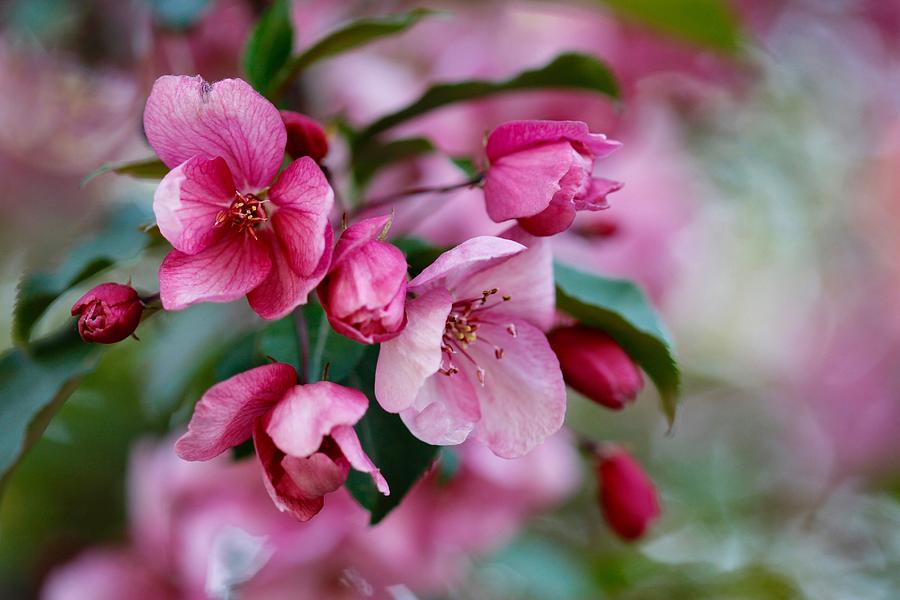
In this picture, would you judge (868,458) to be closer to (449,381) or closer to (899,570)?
(899,570)

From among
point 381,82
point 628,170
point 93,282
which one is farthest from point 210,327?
point 628,170

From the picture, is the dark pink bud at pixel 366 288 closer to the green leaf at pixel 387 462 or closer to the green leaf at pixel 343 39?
the green leaf at pixel 387 462

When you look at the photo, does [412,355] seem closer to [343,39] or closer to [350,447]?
[350,447]

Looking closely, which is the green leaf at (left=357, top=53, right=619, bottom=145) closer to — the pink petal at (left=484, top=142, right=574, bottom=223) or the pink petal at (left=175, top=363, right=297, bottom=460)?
the pink petal at (left=484, top=142, right=574, bottom=223)

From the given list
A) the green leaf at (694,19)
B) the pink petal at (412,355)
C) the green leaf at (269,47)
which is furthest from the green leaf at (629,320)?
the green leaf at (694,19)

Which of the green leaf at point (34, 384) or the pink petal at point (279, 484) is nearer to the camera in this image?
the pink petal at point (279, 484)
